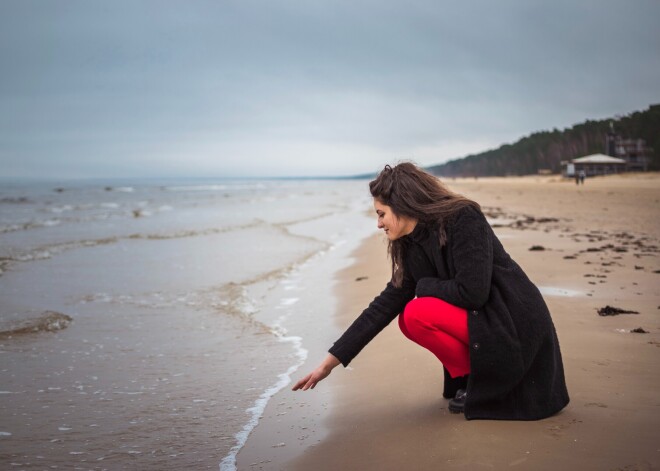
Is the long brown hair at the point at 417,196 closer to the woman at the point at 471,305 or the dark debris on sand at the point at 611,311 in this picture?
the woman at the point at 471,305

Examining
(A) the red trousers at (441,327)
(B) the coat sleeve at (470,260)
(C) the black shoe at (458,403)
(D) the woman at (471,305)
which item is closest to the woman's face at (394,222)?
(D) the woman at (471,305)

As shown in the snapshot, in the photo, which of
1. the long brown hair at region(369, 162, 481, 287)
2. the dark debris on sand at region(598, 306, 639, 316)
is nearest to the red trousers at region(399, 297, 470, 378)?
the long brown hair at region(369, 162, 481, 287)

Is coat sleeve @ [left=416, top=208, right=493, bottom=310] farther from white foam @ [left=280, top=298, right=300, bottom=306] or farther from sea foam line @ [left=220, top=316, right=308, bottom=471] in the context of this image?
white foam @ [left=280, top=298, right=300, bottom=306]

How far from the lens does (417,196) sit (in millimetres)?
2662

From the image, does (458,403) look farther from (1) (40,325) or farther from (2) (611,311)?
(1) (40,325)

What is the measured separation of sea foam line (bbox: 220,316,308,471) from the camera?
284cm

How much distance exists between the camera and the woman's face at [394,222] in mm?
2719

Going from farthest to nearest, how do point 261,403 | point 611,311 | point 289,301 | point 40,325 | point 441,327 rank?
point 289,301
point 40,325
point 611,311
point 261,403
point 441,327

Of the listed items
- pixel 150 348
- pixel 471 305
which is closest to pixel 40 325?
pixel 150 348

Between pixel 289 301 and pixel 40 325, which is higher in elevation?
pixel 40 325

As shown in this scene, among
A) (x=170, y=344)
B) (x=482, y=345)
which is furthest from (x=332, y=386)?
(x=170, y=344)

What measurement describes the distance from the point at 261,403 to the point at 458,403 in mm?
1348

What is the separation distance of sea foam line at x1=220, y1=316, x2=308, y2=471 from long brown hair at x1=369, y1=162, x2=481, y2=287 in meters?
1.36

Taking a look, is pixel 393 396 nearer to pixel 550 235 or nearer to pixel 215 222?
pixel 550 235
